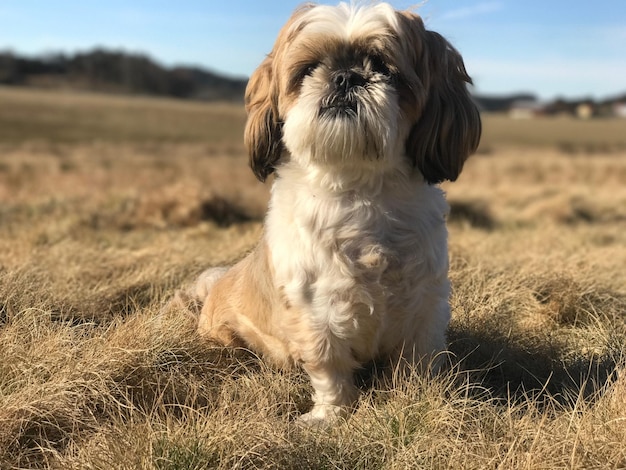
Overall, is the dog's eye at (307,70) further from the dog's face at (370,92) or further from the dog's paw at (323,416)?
the dog's paw at (323,416)

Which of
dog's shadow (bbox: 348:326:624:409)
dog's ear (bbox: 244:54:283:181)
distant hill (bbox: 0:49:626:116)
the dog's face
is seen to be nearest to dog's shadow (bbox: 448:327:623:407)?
dog's shadow (bbox: 348:326:624:409)

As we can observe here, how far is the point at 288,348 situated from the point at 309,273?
1.65 ft

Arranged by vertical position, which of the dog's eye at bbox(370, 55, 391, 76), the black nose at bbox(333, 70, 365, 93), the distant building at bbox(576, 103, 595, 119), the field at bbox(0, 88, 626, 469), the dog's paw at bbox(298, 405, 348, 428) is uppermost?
the distant building at bbox(576, 103, 595, 119)

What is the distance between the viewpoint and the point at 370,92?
8.41 ft

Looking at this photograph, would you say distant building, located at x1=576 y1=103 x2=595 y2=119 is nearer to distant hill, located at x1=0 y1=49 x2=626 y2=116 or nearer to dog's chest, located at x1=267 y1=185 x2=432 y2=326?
distant hill, located at x1=0 y1=49 x2=626 y2=116

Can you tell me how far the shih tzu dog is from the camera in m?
2.61

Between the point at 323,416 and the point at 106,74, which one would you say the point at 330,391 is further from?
the point at 106,74

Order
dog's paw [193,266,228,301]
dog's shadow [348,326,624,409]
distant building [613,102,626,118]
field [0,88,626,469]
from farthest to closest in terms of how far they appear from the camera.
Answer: distant building [613,102,626,118], dog's paw [193,266,228,301], dog's shadow [348,326,624,409], field [0,88,626,469]

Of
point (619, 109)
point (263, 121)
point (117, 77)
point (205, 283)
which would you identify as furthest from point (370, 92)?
point (619, 109)

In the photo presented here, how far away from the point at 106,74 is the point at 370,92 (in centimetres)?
9416

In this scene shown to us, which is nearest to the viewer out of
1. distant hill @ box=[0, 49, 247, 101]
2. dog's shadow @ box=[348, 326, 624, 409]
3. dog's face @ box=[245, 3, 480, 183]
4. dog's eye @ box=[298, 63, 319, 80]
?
dog's face @ box=[245, 3, 480, 183]

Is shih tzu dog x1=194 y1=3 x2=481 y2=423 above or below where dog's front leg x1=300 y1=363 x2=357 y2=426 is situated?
above

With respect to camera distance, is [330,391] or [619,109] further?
[619,109]

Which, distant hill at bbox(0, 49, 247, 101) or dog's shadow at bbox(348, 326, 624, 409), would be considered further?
distant hill at bbox(0, 49, 247, 101)
